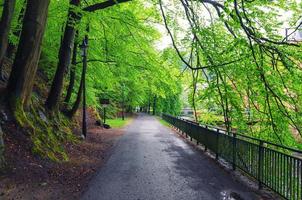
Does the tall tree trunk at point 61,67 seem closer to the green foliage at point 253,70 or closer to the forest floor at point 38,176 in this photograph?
the forest floor at point 38,176

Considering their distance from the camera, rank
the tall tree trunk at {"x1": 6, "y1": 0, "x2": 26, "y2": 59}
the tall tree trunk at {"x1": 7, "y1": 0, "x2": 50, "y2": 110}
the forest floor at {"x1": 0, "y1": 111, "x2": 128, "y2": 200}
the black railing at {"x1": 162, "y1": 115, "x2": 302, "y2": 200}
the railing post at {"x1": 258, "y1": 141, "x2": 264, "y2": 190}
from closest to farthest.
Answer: the black railing at {"x1": 162, "y1": 115, "x2": 302, "y2": 200} < the forest floor at {"x1": 0, "y1": 111, "x2": 128, "y2": 200} < the railing post at {"x1": 258, "y1": 141, "x2": 264, "y2": 190} < the tall tree trunk at {"x1": 7, "y1": 0, "x2": 50, "y2": 110} < the tall tree trunk at {"x1": 6, "y1": 0, "x2": 26, "y2": 59}

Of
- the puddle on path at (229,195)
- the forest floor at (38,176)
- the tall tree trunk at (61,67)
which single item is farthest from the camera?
the tall tree trunk at (61,67)

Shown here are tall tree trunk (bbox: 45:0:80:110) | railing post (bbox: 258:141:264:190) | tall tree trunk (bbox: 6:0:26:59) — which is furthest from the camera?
tall tree trunk (bbox: 45:0:80:110)

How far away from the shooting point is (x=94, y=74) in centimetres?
1709

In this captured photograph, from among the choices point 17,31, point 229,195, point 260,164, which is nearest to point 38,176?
point 229,195

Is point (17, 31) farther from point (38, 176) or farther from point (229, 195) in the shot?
point (229, 195)

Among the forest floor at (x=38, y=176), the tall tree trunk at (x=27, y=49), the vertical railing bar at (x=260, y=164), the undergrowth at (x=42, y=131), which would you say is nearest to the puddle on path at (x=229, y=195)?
the vertical railing bar at (x=260, y=164)

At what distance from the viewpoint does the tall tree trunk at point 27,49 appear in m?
8.42

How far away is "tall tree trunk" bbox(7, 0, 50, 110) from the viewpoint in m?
8.42

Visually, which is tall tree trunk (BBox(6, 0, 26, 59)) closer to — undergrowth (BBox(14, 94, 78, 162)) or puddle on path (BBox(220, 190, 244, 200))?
undergrowth (BBox(14, 94, 78, 162))

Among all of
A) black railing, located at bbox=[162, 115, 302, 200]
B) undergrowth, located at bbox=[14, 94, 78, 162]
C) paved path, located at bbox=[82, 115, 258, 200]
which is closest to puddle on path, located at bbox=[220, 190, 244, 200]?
paved path, located at bbox=[82, 115, 258, 200]

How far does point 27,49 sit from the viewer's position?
27.7ft

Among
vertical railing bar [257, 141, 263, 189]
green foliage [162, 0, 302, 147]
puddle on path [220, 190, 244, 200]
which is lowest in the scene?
puddle on path [220, 190, 244, 200]

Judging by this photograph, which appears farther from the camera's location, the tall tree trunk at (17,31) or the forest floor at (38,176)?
the tall tree trunk at (17,31)
